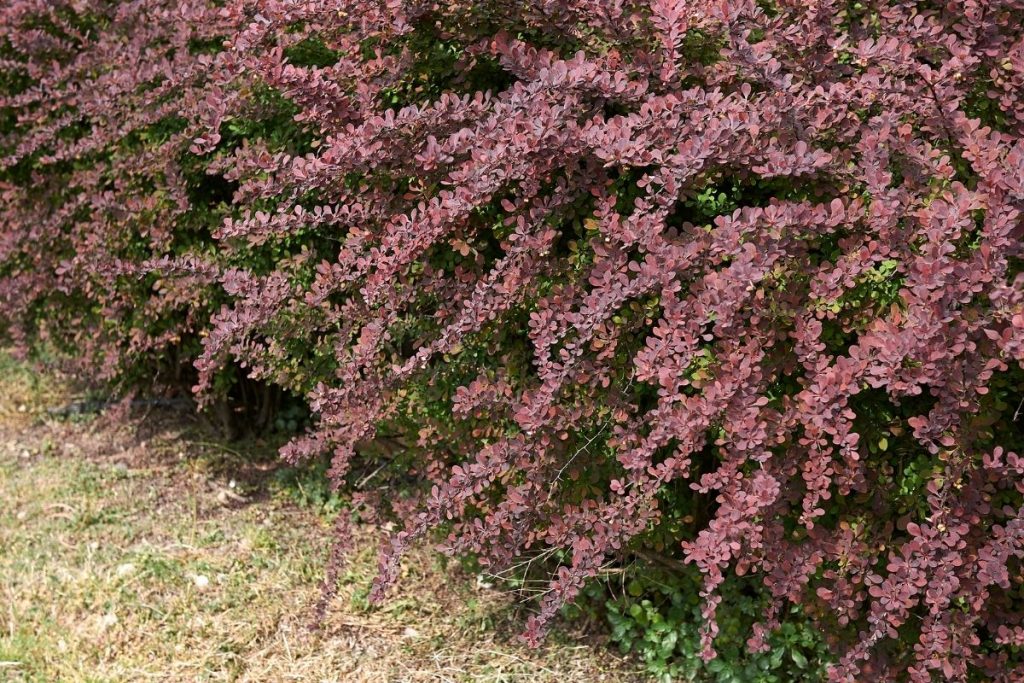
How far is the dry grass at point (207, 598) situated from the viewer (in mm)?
3258

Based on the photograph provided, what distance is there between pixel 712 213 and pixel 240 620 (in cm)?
207

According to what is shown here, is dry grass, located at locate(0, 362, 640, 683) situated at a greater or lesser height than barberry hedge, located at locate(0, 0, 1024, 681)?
lesser

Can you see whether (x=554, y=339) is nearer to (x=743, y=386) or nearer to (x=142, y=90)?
(x=743, y=386)

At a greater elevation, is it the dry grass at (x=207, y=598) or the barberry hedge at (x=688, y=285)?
the barberry hedge at (x=688, y=285)

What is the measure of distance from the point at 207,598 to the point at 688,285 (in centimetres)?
205

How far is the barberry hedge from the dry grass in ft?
1.21

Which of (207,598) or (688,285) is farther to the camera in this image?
(207,598)

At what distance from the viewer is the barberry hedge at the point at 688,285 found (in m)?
2.32

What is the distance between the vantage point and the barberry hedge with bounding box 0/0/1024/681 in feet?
7.60

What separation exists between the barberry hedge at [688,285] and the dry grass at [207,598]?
1.21ft

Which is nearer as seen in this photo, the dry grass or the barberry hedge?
the barberry hedge

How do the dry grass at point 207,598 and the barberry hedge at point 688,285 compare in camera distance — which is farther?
the dry grass at point 207,598

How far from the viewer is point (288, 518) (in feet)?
13.8

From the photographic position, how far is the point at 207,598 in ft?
11.8
